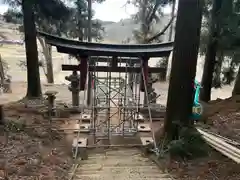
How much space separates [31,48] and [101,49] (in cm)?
384

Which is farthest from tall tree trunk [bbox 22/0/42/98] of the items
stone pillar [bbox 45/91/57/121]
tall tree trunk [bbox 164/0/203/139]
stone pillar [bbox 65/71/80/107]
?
tall tree trunk [bbox 164/0/203/139]

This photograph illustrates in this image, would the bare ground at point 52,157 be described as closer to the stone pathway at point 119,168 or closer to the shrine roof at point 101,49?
the stone pathway at point 119,168

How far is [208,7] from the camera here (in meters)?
11.7

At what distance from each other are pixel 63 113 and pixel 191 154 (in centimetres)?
536

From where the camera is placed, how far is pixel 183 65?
17.9ft

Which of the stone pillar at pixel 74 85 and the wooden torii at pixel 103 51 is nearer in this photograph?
the wooden torii at pixel 103 51

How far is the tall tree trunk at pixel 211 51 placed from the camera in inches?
405

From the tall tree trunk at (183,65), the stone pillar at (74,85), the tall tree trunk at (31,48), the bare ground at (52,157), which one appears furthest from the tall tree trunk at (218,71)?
the tall tree trunk at (31,48)

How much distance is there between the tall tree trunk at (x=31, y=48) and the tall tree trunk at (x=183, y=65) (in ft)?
22.9

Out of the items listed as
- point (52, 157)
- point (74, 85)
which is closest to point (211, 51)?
point (74, 85)

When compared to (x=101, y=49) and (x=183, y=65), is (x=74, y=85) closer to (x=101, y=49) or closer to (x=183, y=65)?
(x=101, y=49)

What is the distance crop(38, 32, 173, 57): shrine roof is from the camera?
815cm

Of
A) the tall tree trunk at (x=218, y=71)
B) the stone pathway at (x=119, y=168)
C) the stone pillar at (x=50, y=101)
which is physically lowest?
the stone pathway at (x=119, y=168)

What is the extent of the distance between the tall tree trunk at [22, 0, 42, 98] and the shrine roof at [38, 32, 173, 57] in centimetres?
209
